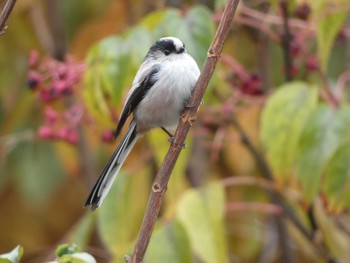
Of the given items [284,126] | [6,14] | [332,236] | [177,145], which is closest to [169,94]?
[284,126]

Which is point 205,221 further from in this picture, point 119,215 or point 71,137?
point 71,137

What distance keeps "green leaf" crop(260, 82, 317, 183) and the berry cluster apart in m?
0.75

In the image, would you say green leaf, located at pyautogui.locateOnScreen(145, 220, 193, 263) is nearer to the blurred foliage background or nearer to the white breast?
the blurred foliage background

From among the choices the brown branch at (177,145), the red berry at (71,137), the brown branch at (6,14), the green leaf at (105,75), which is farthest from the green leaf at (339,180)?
the brown branch at (6,14)

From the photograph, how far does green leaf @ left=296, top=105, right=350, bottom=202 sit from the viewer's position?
9.64ft

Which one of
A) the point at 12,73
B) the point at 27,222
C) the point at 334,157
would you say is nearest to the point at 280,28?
the point at 334,157

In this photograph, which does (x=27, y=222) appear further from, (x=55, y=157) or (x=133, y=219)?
(x=133, y=219)

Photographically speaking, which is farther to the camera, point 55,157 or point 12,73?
point 55,157

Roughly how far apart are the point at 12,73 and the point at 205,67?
258 cm

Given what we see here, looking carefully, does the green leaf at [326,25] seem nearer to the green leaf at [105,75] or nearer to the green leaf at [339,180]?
the green leaf at [339,180]

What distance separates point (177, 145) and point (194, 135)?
1848mm

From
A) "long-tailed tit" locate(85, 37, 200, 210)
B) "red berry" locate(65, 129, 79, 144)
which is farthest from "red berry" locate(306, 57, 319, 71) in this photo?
"red berry" locate(65, 129, 79, 144)

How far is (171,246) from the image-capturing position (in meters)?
2.83

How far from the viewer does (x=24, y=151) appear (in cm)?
459
